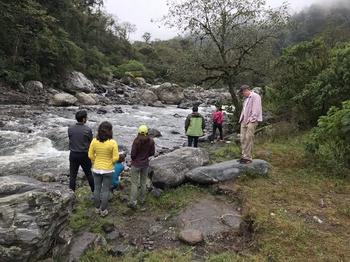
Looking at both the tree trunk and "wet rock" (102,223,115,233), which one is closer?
"wet rock" (102,223,115,233)

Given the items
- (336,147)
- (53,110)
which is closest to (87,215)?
(336,147)

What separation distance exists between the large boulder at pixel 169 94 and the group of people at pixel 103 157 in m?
41.1

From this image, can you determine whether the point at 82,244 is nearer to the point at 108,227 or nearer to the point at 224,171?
the point at 108,227

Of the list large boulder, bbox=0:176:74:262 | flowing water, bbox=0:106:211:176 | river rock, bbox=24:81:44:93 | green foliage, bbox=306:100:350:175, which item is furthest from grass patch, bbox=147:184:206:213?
river rock, bbox=24:81:44:93

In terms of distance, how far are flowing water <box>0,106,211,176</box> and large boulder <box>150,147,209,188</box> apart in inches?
168

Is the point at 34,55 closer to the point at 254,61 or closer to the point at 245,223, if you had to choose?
the point at 254,61

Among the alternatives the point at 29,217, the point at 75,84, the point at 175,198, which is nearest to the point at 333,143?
the point at 175,198

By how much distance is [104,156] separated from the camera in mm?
8250

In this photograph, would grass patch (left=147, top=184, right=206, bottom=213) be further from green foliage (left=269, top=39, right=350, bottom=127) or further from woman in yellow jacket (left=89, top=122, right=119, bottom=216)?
green foliage (left=269, top=39, right=350, bottom=127)

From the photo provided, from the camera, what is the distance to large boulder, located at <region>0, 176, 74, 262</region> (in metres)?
5.60

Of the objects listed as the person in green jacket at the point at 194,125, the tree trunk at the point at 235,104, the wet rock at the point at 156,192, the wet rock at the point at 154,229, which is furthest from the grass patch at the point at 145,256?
the tree trunk at the point at 235,104

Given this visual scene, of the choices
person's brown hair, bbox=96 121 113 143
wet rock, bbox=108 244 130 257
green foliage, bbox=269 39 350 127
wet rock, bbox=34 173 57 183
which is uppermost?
green foliage, bbox=269 39 350 127

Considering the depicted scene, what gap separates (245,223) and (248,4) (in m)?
16.1

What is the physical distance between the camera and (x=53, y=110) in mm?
30109
